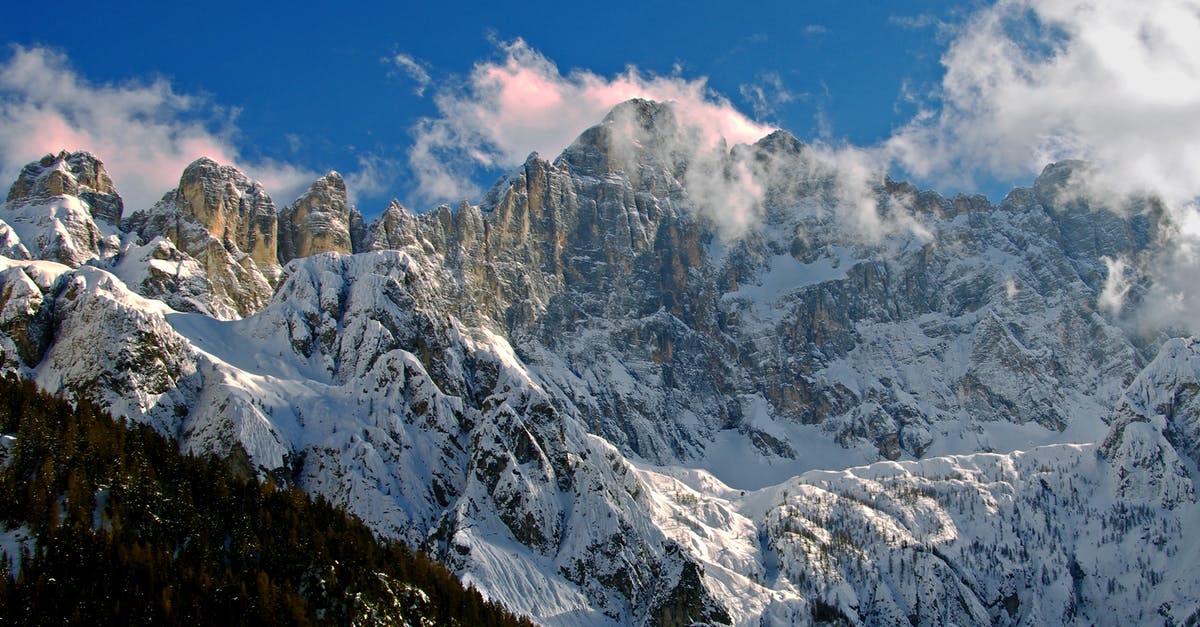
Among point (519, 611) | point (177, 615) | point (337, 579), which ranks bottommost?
point (177, 615)

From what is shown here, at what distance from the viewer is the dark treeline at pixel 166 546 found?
107m

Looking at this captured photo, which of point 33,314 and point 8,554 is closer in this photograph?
point 8,554

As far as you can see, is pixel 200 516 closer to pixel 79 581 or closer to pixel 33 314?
pixel 79 581

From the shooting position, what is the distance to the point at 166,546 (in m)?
117

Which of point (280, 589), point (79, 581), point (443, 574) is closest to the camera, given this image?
point (79, 581)

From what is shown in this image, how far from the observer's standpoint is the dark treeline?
10681 cm

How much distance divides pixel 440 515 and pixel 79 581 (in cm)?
9197

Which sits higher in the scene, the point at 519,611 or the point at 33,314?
the point at 33,314

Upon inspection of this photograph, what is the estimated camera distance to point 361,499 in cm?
18788

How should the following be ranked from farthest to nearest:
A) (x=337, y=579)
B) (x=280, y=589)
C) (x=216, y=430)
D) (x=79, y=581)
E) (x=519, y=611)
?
(x=216, y=430) → (x=519, y=611) → (x=337, y=579) → (x=280, y=589) → (x=79, y=581)

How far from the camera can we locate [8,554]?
108 metres

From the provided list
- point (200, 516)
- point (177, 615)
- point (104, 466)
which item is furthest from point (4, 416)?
point (177, 615)

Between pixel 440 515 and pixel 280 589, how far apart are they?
79.7 m

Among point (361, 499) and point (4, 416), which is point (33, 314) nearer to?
point (361, 499)
